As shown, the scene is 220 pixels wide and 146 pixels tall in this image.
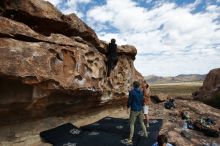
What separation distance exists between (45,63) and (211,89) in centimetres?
2560

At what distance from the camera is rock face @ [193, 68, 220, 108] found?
1234 inches

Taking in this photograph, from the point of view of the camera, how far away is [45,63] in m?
12.2

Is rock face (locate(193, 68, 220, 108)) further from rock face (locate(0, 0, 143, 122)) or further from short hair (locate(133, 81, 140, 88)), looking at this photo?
short hair (locate(133, 81, 140, 88))

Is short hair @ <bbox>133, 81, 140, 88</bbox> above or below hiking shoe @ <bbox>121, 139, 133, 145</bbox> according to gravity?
above

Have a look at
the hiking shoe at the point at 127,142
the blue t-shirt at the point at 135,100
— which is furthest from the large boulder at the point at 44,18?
the hiking shoe at the point at 127,142

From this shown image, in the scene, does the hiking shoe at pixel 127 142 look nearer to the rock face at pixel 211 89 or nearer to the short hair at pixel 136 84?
the short hair at pixel 136 84

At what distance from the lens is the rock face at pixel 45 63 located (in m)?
11.3

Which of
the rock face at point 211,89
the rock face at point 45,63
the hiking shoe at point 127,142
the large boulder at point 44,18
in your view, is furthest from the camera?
the rock face at point 211,89

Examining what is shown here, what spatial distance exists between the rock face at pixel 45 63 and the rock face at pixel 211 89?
18.2 meters

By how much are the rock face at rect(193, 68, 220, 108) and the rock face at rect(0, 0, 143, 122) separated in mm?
A: 18198

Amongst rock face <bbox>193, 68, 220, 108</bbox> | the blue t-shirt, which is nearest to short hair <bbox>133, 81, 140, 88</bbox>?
the blue t-shirt

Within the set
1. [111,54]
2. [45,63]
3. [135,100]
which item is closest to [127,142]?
[135,100]

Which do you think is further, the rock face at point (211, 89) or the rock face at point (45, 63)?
the rock face at point (211, 89)

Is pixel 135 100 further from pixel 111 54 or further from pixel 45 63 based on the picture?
pixel 111 54
